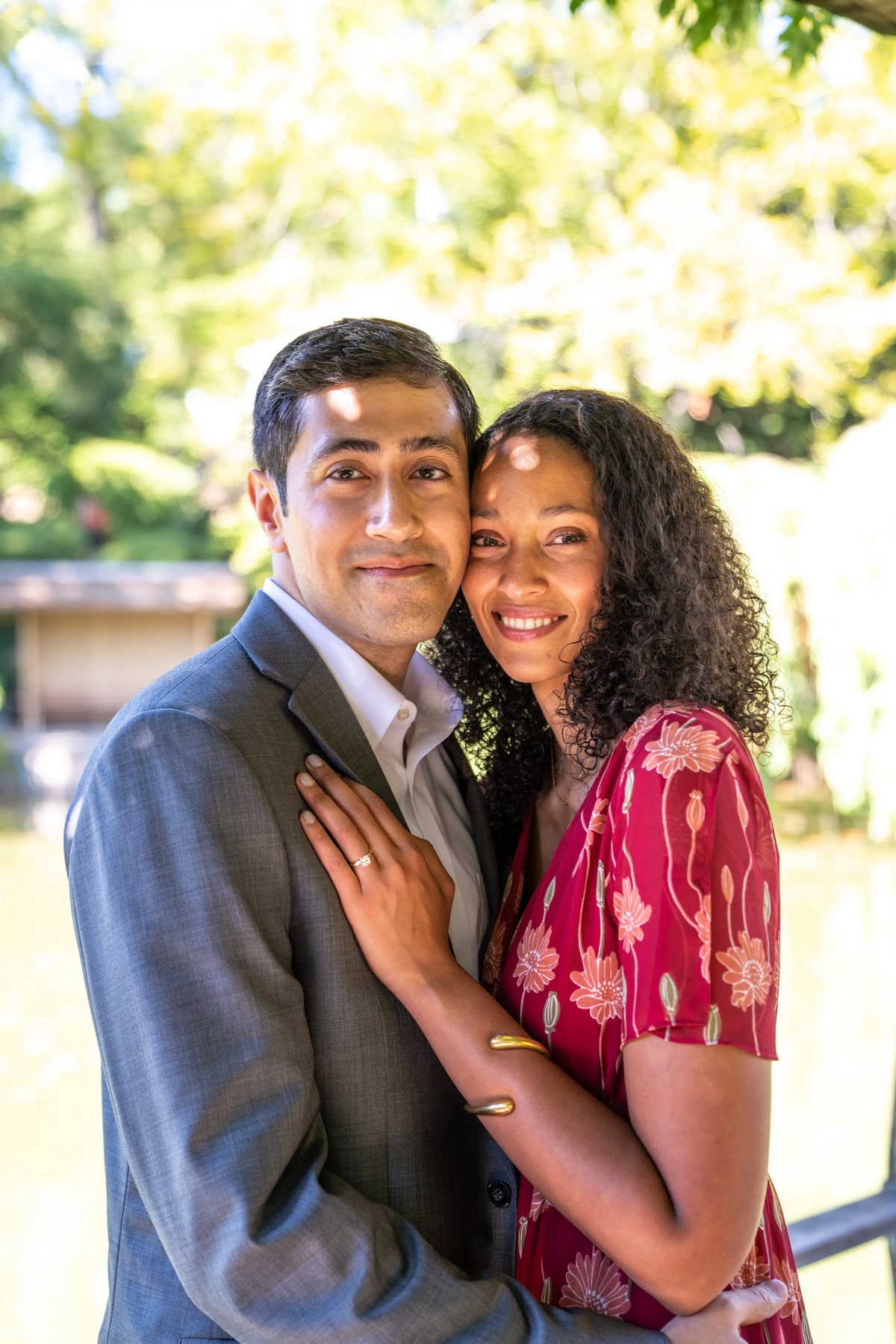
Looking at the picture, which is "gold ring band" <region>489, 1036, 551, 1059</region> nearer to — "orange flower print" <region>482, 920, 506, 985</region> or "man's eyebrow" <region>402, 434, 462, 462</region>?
"orange flower print" <region>482, 920, 506, 985</region>

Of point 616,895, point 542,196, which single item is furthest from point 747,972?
point 542,196

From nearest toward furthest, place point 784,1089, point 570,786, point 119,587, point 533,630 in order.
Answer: point 533,630 < point 570,786 < point 784,1089 < point 119,587

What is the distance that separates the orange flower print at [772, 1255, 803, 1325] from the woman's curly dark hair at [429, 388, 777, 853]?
0.70 meters

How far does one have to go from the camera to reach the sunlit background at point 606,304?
30.7ft

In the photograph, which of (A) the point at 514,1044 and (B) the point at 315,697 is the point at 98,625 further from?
(A) the point at 514,1044

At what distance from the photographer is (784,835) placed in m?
14.2

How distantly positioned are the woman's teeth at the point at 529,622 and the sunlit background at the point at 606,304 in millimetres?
6460

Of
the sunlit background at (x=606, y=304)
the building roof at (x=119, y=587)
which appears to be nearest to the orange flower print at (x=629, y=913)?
the sunlit background at (x=606, y=304)

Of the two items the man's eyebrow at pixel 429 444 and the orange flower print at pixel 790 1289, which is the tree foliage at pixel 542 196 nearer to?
the man's eyebrow at pixel 429 444

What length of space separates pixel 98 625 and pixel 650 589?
18415 millimetres

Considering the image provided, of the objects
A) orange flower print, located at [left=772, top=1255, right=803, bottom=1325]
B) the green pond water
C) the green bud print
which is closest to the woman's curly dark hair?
the green bud print

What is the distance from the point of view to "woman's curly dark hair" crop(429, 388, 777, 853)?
1.81 m

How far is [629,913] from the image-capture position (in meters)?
1.56

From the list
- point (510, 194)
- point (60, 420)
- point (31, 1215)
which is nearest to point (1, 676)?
point (60, 420)
